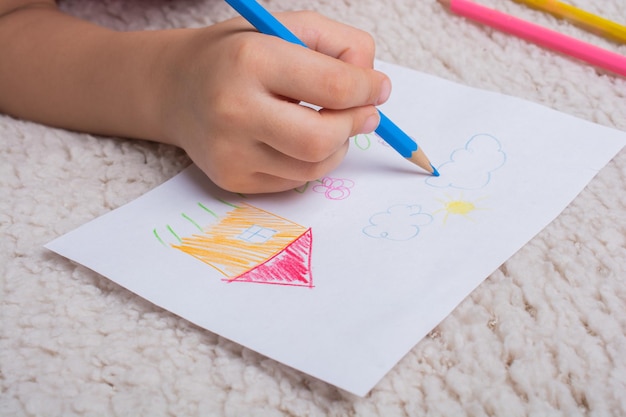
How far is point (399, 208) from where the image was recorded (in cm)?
43

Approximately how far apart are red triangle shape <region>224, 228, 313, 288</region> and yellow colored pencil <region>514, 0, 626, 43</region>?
35cm

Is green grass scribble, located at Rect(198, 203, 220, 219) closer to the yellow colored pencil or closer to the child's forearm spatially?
the child's forearm

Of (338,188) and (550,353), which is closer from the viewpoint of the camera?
A: (550,353)

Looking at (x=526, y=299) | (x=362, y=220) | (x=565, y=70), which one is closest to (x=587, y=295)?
(x=526, y=299)

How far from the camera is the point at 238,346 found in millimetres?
354

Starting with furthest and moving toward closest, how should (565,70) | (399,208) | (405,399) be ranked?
(565,70) → (399,208) → (405,399)

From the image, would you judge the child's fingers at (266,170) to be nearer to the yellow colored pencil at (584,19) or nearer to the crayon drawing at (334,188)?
the crayon drawing at (334,188)

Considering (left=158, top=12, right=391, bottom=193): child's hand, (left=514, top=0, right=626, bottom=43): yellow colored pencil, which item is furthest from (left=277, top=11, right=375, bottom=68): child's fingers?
(left=514, top=0, right=626, bottom=43): yellow colored pencil

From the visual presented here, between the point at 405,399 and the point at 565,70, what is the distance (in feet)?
1.13

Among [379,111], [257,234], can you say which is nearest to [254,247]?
[257,234]

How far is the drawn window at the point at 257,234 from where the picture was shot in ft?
1.37

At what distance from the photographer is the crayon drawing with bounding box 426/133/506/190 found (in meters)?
0.45

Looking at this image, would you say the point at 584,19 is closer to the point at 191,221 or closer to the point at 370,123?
the point at 370,123

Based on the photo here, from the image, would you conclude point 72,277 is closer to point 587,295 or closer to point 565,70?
point 587,295
